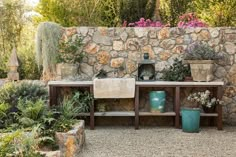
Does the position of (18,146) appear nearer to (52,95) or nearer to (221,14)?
(52,95)

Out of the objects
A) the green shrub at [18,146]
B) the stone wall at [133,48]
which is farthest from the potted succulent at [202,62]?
the green shrub at [18,146]

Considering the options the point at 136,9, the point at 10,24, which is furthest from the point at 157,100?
the point at 10,24

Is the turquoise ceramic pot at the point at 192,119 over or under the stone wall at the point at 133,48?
under

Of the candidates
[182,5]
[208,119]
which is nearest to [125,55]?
[208,119]

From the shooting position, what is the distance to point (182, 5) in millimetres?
8758

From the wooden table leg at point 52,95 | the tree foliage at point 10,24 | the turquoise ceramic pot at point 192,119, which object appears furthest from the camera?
the tree foliage at point 10,24

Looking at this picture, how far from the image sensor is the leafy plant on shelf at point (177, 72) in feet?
20.3

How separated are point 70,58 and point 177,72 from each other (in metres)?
1.85

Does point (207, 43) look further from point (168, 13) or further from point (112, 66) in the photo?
point (168, 13)

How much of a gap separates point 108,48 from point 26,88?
5.54 ft

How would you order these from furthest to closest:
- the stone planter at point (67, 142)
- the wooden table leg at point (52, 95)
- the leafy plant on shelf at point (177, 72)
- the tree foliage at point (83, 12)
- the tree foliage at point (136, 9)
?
the tree foliage at point (136, 9) → the tree foliage at point (83, 12) → the leafy plant on shelf at point (177, 72) → the wooden table leg at point (52, 95) → the stone planter at point (67, 142)

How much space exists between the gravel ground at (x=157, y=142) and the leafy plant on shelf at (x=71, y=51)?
49.9 inches

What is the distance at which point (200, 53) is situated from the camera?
6.02 m

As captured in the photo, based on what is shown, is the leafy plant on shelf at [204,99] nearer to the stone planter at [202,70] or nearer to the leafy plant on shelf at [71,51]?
the stone planter at [202,70]
